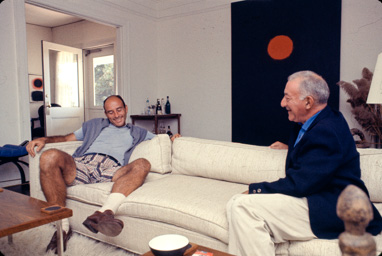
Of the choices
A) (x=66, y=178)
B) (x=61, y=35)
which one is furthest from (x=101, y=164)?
(x=61, y=35)

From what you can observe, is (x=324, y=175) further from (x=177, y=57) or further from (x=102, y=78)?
(x=102, y=78)

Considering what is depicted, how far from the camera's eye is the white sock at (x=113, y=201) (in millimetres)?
1851

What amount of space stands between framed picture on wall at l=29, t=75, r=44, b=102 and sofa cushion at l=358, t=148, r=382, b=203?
6.32 m

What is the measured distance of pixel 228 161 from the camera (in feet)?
6.93

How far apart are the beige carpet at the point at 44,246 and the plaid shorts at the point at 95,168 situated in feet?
1.32

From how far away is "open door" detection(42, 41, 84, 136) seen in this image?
5352 millimetres

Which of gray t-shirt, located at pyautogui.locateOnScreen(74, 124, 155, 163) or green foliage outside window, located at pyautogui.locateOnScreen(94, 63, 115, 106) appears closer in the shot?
gray t-shirt, located at pyautogui.locateOnScreen(74, 124, 155, 163)

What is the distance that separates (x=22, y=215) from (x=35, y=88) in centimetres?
574

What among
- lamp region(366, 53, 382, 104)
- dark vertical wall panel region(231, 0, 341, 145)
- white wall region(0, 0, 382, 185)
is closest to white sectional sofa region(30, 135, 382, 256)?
lamp region(366, 53, 382, 104)

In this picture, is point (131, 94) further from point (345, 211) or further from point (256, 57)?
point (345, 211)

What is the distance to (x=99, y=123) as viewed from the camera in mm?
2684

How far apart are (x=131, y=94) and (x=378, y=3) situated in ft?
11.4

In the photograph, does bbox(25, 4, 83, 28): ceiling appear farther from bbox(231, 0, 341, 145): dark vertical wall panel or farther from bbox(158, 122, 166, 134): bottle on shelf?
bbox(231, 0, 341, 145): dark vertical wall panel

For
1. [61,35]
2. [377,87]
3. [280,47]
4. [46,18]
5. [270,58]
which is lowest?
[377,87]
